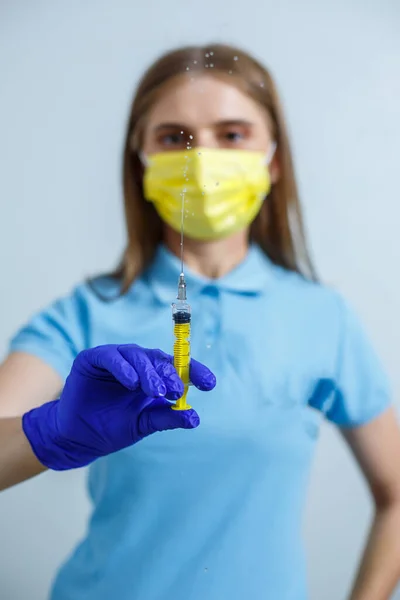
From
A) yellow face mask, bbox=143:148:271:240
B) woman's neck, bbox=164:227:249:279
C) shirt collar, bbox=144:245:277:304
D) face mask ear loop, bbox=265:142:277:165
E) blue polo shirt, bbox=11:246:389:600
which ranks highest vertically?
face mask ear loop, bbox=265:142:277:165

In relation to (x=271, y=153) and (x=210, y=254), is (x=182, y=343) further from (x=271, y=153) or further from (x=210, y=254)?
(x=271, y=153)

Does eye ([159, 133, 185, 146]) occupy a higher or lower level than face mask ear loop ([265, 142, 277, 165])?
higher

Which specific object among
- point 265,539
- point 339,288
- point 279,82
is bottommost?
point 265,539

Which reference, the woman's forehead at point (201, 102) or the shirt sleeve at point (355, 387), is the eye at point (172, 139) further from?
the shirt sleeve at point (355, 387)

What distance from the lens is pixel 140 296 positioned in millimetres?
1000

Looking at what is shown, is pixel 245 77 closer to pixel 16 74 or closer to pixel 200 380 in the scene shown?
pixel 16 74

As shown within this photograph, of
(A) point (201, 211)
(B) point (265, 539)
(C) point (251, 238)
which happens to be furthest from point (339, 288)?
(B) point (265, 539)

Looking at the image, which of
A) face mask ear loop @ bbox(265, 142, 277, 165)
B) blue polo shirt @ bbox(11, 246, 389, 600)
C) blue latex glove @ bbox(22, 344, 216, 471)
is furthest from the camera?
face mask ear loop @ bbox(265, 142, 277, 165)

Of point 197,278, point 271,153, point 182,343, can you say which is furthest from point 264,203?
point 182,343

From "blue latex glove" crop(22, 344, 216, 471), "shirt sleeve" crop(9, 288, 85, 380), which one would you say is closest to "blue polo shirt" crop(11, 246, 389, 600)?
"shirt sleeve" crop(9, 288, 85, 380)

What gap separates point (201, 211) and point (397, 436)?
47cm

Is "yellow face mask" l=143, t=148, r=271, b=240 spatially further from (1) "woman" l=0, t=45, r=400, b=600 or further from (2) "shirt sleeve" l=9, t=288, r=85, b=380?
(2) "shirt sleeve" l=9, t=288, r=85, b=380

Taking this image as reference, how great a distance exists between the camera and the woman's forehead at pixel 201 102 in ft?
3.05

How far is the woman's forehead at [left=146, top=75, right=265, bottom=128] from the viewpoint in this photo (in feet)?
3.05
